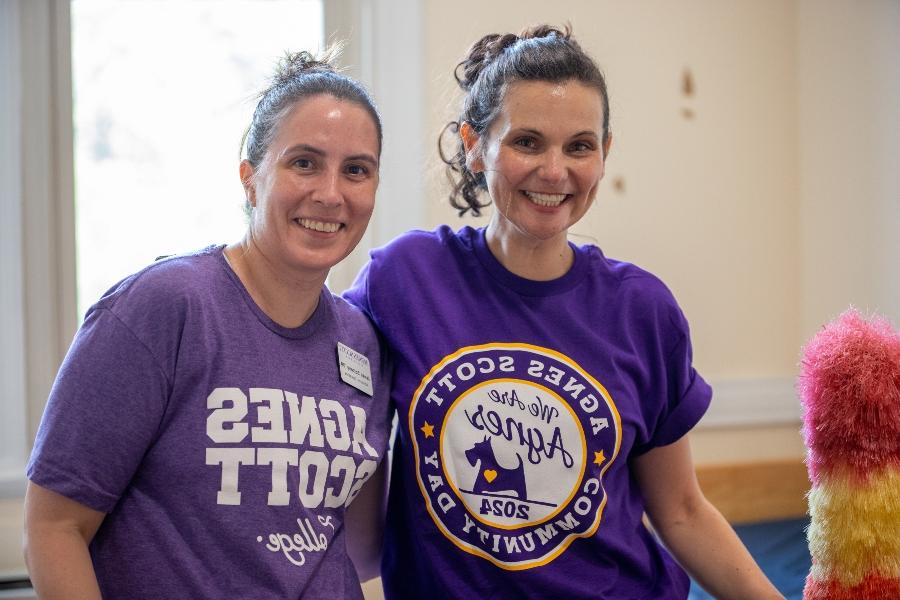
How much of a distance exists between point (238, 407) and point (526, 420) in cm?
44

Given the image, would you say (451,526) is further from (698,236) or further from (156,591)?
(698,236)

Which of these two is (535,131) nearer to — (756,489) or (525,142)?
(525,142)

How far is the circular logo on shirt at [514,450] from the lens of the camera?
131 cm

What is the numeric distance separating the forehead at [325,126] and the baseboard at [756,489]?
5.29ft

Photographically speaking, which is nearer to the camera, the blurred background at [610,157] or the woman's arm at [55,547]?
the woman's arm at [55,547]

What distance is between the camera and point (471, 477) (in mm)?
1314

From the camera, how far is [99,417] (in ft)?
3.48

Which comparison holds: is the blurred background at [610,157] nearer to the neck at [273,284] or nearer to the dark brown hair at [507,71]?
the dark brown hair at [507,71]

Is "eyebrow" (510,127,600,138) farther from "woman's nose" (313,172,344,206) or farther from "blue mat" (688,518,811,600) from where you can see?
"blue mat" (688,518,811,600)

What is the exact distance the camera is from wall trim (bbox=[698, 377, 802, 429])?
2.54 meters

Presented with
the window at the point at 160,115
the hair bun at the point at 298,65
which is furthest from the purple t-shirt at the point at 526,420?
the window at the point at 160,115

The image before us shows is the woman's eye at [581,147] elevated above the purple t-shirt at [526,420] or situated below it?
above

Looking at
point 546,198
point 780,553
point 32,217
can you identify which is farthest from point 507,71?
point 780,553

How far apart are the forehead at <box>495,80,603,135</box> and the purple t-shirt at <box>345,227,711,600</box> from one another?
9.4 inches
